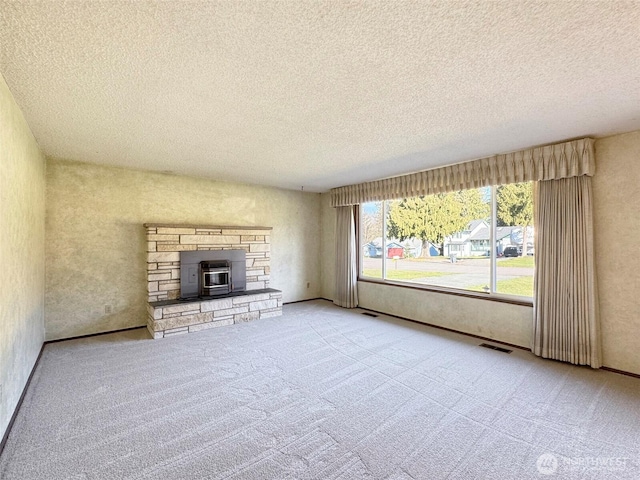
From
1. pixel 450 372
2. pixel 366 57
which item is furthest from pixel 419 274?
pixel 366 57

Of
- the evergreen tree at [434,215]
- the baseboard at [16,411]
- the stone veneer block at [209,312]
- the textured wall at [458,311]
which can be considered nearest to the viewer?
the baseboard at [16,411]

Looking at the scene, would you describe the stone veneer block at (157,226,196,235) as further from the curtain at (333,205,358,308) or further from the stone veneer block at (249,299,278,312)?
the curtain at (333,205,358,308)

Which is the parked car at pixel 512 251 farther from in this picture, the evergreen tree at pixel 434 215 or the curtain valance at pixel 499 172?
the curtain valance at pixel 499 172

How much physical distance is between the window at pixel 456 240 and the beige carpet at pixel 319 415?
3.63ft

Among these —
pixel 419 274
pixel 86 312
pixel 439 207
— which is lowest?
pixel 86 312

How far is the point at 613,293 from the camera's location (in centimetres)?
304

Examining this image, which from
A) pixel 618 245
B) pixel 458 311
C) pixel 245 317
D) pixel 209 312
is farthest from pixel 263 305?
pixel 618 245

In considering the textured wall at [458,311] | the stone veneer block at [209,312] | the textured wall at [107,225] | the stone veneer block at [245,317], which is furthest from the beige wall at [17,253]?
the textured wall at [458,311]

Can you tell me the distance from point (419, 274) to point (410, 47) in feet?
13.3

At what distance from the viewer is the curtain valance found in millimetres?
3082

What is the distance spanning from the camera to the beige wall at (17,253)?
2.04 metres

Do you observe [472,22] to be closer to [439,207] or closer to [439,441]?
[439,441]

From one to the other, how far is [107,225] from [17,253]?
1.95 m

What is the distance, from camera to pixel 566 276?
10.6 feet
